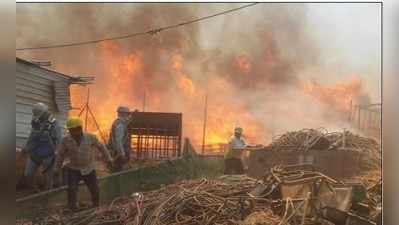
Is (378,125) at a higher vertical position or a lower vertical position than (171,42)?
lower

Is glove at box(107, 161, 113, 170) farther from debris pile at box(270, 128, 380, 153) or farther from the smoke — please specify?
debris pile at box(270, 128, 380, 153)

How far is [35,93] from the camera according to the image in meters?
5.79

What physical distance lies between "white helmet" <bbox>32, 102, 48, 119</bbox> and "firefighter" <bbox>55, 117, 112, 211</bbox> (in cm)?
25

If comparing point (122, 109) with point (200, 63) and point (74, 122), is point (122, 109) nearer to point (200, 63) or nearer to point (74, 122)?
point (74, 122)

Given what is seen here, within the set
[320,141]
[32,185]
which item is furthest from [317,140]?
[32,185]


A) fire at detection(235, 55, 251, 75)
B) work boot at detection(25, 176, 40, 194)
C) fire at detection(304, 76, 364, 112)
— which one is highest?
fire at detection(235, 55, 251, 75)

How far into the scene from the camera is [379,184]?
5.61 metres

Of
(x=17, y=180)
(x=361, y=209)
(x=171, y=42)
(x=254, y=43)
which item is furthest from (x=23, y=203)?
(x=361, y=209)

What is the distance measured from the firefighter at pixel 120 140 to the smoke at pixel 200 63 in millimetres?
91

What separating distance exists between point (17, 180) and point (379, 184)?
320 centimetres

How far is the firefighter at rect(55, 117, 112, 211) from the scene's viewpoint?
5.83 metres

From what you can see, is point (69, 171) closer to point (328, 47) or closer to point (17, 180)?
point (17, 180)

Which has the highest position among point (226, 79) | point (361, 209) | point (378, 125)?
point (226, 79)

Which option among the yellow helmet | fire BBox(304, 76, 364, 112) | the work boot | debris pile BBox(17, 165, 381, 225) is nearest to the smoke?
fire BBox(304, 76, 364, 112)
